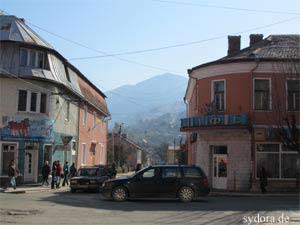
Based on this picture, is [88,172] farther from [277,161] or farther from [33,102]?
[277,161]

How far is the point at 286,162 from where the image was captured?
27.3 m

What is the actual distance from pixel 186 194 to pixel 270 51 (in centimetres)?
1303

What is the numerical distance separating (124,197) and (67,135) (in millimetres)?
15276

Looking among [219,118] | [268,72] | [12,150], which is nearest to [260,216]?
[219,118]

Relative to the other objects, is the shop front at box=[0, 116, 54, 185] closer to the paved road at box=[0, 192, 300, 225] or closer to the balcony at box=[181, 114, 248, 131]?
the balcony at box=[181, 114, 248, 131]

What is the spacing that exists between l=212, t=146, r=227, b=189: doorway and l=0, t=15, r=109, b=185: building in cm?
1116

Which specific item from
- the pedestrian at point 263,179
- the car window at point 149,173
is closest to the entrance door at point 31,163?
the car window at point 149,173

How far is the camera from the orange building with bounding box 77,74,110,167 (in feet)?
128

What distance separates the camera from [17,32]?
3091cm

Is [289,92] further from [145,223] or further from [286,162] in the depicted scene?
[145,223]

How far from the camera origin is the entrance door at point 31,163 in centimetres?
3008

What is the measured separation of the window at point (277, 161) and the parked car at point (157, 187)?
8.56 metres

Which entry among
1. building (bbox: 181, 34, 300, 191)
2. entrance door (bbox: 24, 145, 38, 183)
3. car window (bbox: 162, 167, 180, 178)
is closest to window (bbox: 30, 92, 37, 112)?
entrance door (bbox: 24, 145, 38, 183)

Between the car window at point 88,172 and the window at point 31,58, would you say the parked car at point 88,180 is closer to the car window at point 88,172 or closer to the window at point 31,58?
the car window at point 88,172
